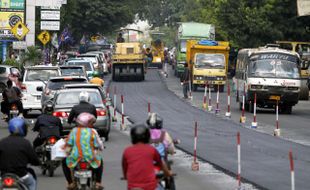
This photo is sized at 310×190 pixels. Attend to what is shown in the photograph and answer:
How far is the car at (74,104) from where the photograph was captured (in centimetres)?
2678

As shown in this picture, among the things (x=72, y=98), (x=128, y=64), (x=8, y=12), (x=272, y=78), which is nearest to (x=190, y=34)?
(x=128, y=64)

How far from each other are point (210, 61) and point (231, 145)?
3305cm

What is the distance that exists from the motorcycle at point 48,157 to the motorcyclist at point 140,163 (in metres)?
7.86

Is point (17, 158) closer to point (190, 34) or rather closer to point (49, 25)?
point (49, 25)

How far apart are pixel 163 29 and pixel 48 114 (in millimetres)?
167823

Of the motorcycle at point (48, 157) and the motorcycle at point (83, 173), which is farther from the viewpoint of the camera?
the motorcycle at point (48, 157)

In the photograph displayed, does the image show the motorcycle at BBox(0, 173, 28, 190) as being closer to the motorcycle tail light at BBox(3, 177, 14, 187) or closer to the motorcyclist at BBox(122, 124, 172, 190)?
the motorcycle tail light at BBox(3, 177, 14, 187)

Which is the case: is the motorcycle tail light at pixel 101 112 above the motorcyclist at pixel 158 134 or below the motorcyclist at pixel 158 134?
below

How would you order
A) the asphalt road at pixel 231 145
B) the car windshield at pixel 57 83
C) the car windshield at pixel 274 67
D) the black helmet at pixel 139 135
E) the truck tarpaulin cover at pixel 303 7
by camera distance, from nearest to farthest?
the black helmet at pixel 139 135
the asphalt road at pixel 231 145
the car windshield at pixel 57 83
the car windshield at pixel 274 67
the truck tarpaulin cover at pixel 303 7

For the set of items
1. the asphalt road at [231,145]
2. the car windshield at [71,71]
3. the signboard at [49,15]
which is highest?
the signboard at [49,15]

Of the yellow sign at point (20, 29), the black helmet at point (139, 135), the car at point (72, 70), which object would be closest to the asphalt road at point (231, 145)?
the car at point (72, 70)

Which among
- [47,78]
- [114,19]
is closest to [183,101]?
[47,78]

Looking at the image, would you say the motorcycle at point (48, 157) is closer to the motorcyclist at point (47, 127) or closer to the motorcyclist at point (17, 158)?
the motorcyclist at point (47, 127)

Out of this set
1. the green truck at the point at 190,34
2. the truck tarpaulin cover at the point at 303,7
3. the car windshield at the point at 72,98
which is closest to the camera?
the car windshield at the point at 72,98
